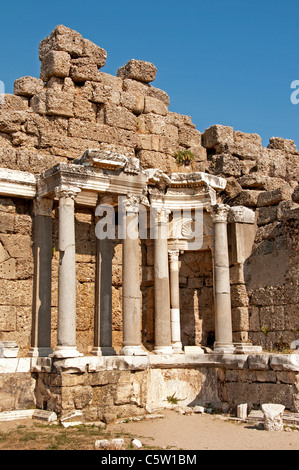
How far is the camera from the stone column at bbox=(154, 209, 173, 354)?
1400 cm

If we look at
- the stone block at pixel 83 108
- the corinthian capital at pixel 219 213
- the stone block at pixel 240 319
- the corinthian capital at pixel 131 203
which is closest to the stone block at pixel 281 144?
the corinthian capital at pixel 219 213

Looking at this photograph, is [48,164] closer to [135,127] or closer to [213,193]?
[135,127]

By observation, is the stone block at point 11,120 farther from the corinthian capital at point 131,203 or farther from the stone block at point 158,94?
the stone block at point 158,94

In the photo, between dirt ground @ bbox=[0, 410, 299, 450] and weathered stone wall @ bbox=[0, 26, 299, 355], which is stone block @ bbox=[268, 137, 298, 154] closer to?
weathered stone wall @ bbox=[0, 26, 299, 355]

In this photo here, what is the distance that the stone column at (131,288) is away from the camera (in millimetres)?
12688

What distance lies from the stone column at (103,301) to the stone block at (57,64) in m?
4.46

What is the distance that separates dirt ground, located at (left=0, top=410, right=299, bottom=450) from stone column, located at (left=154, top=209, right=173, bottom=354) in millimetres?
2474

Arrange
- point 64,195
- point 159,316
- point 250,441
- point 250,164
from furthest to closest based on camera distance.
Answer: point 250,164
point 159,316
point 64,195
point 250,441

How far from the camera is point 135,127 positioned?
15.5 meters

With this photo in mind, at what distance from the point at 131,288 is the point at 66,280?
63.1 inches

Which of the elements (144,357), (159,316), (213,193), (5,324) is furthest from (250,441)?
(213,193)

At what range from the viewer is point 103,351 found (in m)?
13.3

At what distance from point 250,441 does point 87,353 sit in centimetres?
491

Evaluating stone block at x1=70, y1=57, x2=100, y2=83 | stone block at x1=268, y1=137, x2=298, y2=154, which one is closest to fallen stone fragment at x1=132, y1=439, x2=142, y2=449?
stone block at x1=70, y1=57, x2=100, y2=83
